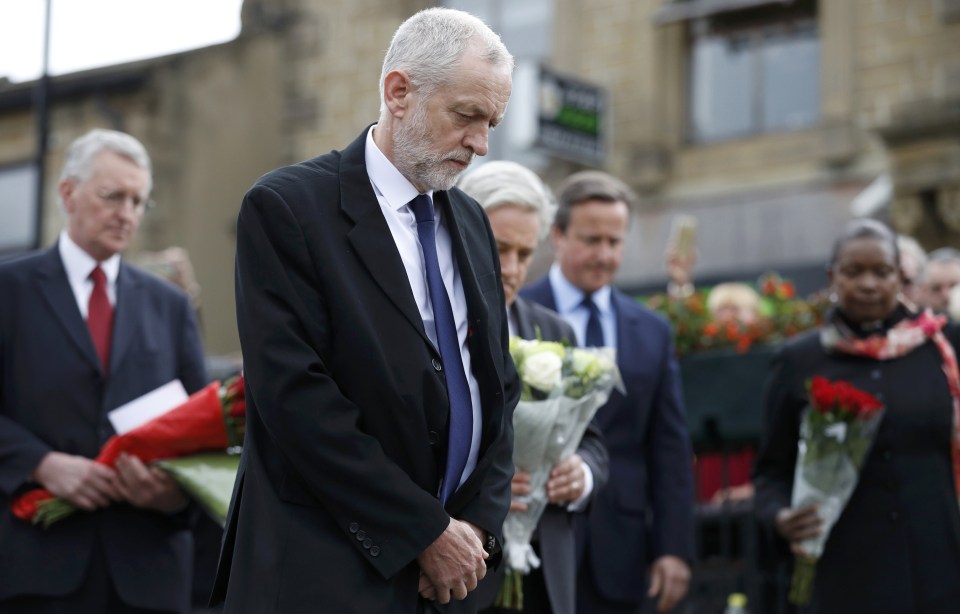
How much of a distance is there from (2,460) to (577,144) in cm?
1252

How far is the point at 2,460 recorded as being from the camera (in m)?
5.36

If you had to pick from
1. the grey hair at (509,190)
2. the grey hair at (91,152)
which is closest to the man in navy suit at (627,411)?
the grey hair at (509,190)

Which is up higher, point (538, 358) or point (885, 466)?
point (538, 358)

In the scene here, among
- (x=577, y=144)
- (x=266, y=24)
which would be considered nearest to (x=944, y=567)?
(x=577, y=144)

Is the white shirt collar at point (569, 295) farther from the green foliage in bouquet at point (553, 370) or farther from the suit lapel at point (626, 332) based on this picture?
the green foliage in bouquet at point (553, 370)

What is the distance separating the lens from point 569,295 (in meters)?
6.27

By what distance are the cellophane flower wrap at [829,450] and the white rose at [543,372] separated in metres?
1.64

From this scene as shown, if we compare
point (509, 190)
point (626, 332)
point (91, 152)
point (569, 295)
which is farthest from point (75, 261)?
point (626, 332)

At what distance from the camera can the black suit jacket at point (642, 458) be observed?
5914mm

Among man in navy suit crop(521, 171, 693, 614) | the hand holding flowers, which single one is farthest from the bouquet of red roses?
the hand holding flowers

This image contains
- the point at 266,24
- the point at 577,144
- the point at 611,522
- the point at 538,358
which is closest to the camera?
the point at 538,358

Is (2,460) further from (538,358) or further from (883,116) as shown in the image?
(883,116)

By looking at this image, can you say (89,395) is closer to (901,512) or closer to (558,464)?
(558,464)

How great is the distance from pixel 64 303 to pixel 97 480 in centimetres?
73
